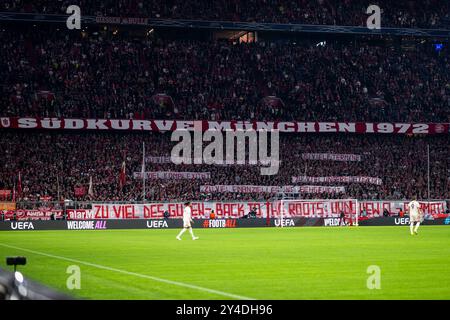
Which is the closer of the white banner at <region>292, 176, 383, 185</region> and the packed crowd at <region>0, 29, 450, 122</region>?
the white banner at <region>292, 176, 383, 185</region>

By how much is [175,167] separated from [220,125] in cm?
618

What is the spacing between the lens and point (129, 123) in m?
72.8

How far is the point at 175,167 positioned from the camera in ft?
233

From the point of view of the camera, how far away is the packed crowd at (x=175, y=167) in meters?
66.7

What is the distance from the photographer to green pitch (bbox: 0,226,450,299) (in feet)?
51.4

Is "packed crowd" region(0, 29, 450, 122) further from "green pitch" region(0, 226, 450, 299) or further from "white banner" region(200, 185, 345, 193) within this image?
"green pitch" region(0, 226, 450, 299)

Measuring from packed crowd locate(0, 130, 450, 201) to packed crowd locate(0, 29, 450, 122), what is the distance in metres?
2.32

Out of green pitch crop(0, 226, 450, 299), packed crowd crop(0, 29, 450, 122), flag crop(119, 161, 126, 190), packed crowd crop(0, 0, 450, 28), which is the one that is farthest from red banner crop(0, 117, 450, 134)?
green pitch crop(0, 226, 450, 299)

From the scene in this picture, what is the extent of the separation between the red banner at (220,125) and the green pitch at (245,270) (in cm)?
3884

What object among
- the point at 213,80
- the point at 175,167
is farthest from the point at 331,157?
the point at 175,167

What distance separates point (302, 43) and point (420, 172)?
22.0 meters

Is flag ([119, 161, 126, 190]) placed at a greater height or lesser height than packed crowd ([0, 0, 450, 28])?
lesser
